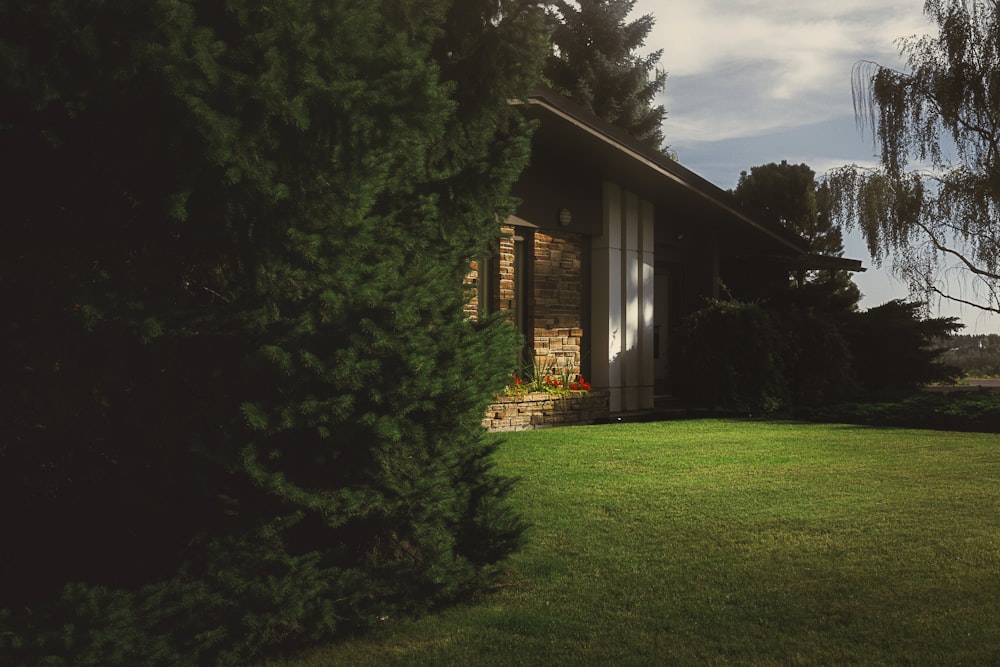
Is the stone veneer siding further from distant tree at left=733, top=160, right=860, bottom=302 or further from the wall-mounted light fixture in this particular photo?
distant tree at left=733, top=160, right=860, bottom=302

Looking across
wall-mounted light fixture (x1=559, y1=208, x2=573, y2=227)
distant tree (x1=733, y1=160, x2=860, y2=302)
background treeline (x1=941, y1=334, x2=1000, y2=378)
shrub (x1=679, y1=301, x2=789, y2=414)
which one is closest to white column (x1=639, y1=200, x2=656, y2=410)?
shrub (x1=679, y1=301, x2=789, y2=414)

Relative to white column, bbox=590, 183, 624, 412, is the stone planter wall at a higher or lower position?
lower

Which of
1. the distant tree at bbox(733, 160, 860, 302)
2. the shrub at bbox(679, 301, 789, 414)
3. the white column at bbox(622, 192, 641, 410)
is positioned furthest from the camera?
the distant tree at bbox(733, 160, 860, 302)

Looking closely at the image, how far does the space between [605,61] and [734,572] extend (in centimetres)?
3236

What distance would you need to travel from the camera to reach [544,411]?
1245 cm

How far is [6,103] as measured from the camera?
10.8 feet

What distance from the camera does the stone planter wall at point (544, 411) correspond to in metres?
11.7

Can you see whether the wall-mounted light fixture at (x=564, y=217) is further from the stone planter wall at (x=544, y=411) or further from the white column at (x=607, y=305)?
the stone planter wall at (x=544, y=411)

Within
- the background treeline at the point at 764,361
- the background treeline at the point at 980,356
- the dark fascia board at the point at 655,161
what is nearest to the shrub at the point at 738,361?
the background treeline at the point at 764,361

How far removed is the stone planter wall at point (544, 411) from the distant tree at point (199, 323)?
24.7ft

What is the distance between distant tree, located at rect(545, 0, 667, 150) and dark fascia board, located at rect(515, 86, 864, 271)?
17.7 metres

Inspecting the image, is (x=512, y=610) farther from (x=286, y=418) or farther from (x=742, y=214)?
(x=742, y=214)

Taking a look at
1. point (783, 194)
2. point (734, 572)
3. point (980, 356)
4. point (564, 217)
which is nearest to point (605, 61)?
point (783, 194)

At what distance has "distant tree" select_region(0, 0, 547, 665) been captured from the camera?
328cm
